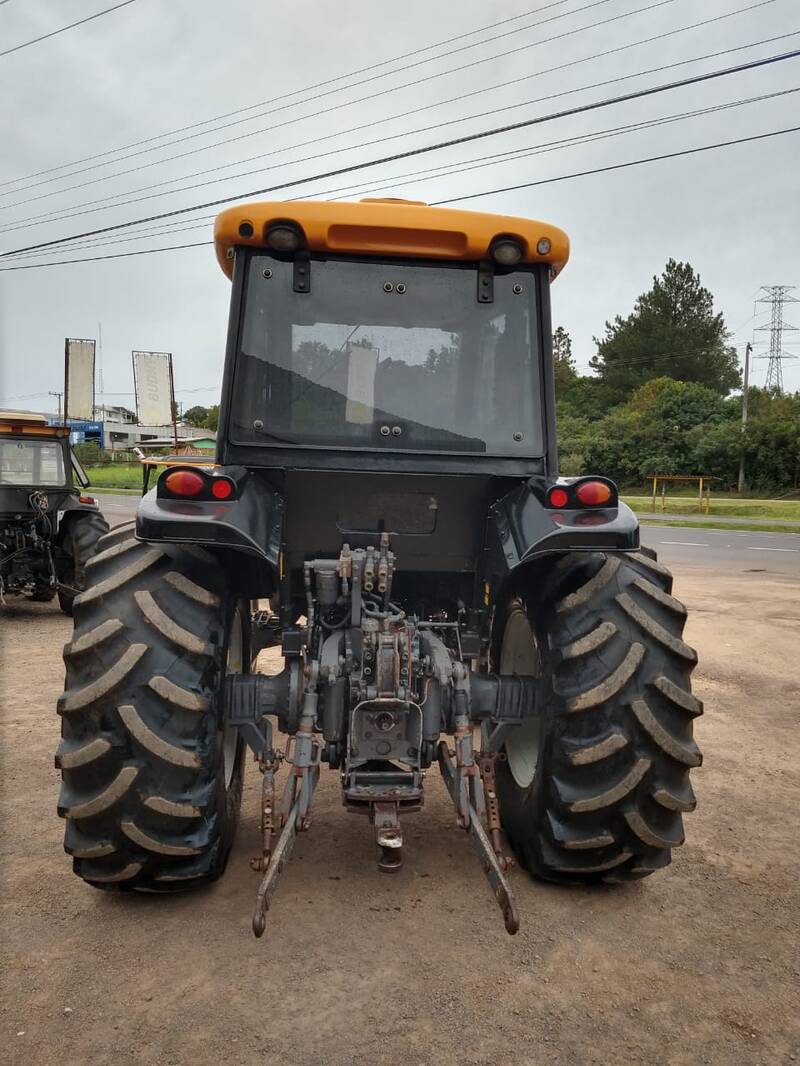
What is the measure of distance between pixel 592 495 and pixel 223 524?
4.19ft

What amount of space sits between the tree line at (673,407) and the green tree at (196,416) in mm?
33944

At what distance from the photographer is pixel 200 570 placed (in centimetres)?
305

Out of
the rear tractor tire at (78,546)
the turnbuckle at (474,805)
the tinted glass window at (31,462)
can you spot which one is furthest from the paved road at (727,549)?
the turnbuckle at (474,805)

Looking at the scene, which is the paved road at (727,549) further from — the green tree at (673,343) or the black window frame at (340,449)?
the green tree at (673,343)

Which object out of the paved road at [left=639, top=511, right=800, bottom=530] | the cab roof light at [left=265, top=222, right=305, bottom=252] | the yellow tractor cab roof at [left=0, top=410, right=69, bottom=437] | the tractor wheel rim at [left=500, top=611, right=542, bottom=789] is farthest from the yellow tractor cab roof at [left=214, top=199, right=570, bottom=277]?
the paved road at [left=639, top=511, right=800, bottom=530]

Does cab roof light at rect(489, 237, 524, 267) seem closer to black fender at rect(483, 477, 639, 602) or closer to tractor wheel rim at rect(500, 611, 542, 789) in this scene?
black fender at rect(483, 477, 639, 602)

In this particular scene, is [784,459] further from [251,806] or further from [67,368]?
[251,806]

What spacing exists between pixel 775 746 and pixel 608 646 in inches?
102

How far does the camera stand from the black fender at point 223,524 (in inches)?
110

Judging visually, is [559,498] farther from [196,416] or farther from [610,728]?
[196,416]

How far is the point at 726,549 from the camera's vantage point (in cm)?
1558

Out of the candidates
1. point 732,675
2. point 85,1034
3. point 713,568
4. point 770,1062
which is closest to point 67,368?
point 732,675

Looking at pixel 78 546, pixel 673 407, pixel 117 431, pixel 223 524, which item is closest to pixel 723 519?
pixel 673 407

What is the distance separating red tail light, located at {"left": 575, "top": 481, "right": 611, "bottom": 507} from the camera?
118 inches
